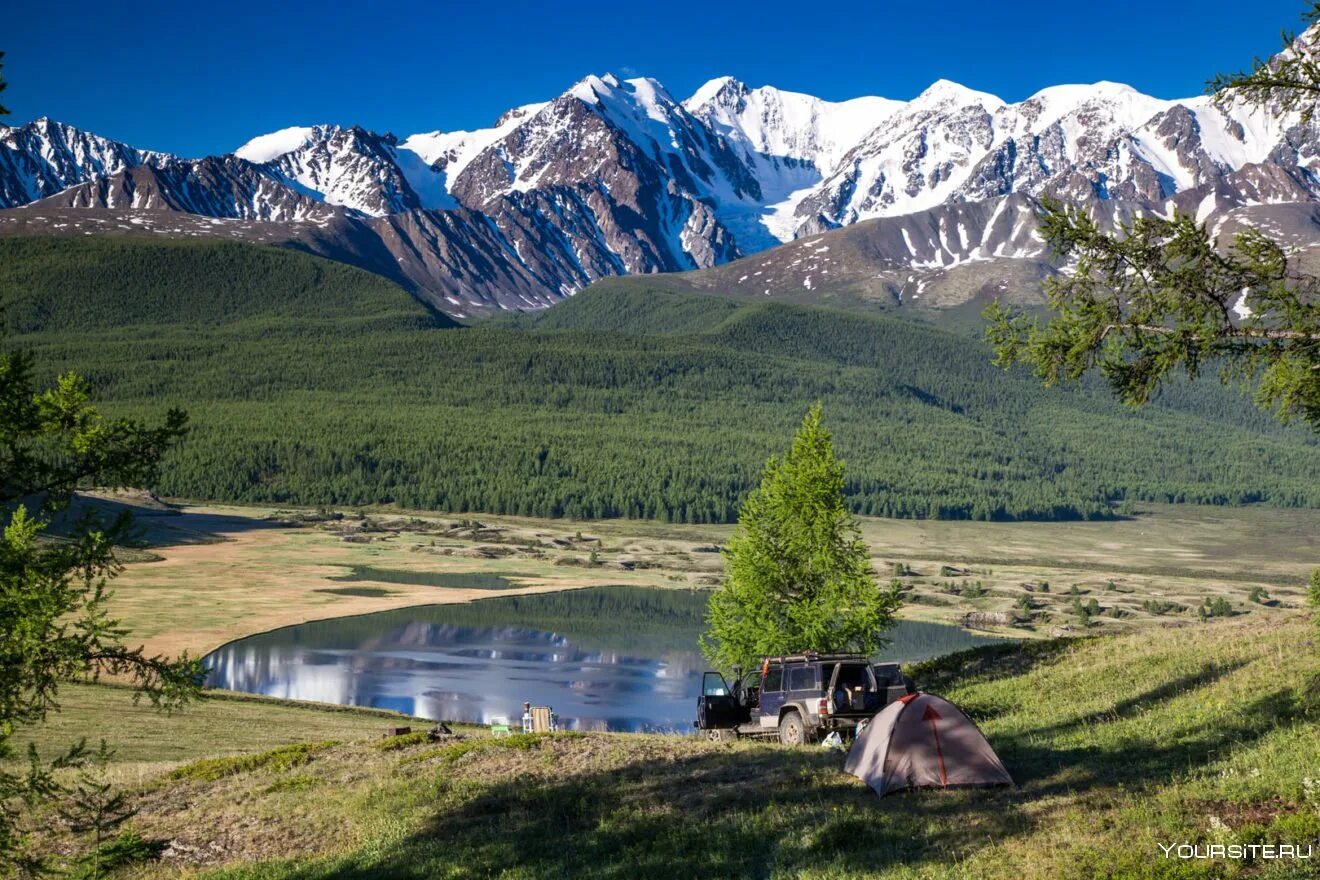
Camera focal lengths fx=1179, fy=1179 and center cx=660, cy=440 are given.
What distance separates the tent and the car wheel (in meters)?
7.02

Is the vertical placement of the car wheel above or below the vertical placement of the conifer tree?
below

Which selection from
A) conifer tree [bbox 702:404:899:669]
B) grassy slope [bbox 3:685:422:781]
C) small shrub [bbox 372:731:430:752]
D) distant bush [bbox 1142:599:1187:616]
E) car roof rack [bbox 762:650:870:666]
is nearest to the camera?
car roof rack [bbox 762:650:870:666]

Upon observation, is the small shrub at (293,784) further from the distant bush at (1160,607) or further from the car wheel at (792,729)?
the distant bush at (1160,607)

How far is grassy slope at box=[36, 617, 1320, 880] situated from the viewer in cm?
1794

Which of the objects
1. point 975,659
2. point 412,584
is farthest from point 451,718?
point 412,584

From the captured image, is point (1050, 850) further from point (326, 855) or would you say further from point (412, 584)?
point (412, 584)

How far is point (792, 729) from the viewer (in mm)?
30500

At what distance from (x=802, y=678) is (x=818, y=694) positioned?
0.86m

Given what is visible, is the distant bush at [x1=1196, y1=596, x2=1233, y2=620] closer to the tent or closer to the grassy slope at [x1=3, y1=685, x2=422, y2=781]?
the grassy slope at [x1=3, y1=685, x2=422, y2=781]

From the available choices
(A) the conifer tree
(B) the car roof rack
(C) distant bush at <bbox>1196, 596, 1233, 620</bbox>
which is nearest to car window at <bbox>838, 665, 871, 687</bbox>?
(B) the car roof rack

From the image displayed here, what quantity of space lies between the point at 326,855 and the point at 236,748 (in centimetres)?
2726

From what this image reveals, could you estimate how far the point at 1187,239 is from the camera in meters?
16.1

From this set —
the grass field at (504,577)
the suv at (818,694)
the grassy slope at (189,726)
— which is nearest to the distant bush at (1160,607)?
the grass field at (504,577)

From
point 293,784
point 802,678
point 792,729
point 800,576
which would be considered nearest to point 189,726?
point 293,784
